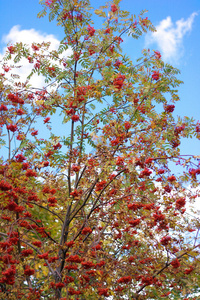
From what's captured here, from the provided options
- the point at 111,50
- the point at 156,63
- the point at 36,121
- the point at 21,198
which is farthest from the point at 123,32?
the point at 21,198

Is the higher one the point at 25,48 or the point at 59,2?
the point at 59,2

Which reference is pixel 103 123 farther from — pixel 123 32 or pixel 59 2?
pixel 59 2

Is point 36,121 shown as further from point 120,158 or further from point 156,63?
point 120,158

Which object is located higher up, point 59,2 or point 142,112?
point 59,2

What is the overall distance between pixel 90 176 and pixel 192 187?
2389 millimetres

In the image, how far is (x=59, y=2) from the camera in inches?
370

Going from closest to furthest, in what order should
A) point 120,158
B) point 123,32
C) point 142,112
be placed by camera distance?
1. point 120,158
2. point 142,112
3. point 123,32

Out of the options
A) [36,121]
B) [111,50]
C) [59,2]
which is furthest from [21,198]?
[59,2]

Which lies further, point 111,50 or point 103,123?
point 111,50

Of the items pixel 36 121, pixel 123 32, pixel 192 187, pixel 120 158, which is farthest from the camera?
pixel 36 121

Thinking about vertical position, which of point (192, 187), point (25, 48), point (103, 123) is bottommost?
point (192, 187)

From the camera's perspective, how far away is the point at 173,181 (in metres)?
6.46

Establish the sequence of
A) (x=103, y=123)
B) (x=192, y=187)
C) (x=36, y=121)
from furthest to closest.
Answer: (x=36, y=121) → (x=103, y=123) → (x=192, y=187)

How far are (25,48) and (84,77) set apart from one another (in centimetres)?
222
